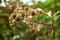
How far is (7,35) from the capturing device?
2.08 m

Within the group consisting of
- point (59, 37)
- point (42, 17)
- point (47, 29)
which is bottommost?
point (59, 37)

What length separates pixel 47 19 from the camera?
1.26 metres

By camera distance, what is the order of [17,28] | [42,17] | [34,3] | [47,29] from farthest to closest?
[34,3] < [17,28] < [47,29] < [42,17]

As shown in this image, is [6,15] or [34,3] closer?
[6,15]

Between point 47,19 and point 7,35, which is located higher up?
point 47,19

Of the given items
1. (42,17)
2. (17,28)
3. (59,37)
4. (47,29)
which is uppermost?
(42,17)

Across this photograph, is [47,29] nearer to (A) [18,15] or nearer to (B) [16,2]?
(A) [18,15]

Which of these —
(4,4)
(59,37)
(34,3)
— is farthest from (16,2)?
(59,37)

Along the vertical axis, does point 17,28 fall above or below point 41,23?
below

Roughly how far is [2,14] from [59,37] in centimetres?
66

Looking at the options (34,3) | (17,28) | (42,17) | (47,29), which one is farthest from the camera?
(34,3)

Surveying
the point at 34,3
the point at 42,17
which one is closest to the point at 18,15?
the point at 42,17

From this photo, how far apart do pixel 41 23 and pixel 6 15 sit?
834mm

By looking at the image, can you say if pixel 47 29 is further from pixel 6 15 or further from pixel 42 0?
pixel 42 0
